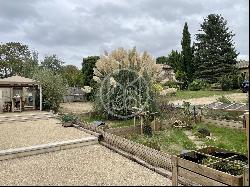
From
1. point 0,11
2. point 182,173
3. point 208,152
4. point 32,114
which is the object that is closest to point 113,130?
point 208,152

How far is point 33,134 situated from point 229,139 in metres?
7.68

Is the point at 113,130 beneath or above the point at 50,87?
beneath

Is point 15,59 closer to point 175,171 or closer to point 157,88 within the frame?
point 157,88

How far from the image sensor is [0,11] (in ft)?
51.6

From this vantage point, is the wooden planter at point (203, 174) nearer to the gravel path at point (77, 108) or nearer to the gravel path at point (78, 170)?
the gravel path at point (78, 170)

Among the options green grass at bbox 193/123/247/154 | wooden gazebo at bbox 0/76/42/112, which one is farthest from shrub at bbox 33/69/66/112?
green grass at bbox 193/123/247/154

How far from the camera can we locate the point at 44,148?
30.1ft

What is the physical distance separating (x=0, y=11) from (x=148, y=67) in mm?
8745

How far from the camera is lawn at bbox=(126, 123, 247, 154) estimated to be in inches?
359

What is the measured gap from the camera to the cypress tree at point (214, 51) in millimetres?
36031

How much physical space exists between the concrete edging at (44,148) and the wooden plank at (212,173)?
4.61 metres

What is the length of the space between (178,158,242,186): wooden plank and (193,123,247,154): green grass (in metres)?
3.39

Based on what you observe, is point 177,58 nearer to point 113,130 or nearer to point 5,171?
point 113,130

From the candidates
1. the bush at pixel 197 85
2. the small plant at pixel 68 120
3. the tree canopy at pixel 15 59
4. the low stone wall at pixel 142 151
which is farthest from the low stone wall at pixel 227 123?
the tree canopy at pixel 15 59
